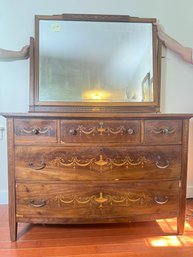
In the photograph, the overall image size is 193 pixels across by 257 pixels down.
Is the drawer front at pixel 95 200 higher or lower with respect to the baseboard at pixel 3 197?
higher

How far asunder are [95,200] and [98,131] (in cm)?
49

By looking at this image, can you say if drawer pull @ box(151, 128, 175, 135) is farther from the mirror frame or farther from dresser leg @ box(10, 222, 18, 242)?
dresser leg @ box(10, 222, 18, 242)

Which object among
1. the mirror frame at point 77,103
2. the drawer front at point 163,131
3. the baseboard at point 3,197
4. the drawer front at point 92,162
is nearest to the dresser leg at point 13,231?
the drawer front at point 92,162

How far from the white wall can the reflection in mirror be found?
17 centimetres

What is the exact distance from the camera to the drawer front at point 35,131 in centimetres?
139

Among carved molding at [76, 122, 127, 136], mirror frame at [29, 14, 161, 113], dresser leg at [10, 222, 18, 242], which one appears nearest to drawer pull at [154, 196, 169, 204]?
carved molding at [76, 122, 127, 136]

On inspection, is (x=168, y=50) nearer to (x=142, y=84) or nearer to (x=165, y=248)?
(x=142, y=84)

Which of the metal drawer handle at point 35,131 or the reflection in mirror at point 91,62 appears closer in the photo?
the metal drawer handle at point 35,131

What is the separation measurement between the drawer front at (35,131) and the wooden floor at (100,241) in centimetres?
72

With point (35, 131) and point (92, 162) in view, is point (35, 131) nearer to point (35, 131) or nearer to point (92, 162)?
point (35, 131)

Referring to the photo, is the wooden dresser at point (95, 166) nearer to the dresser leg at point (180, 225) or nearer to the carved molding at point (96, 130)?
the carved molding at point (96, 130)

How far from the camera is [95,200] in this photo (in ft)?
4.81

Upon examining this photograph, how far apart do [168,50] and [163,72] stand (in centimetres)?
21

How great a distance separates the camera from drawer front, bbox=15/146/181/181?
1.42 meters
